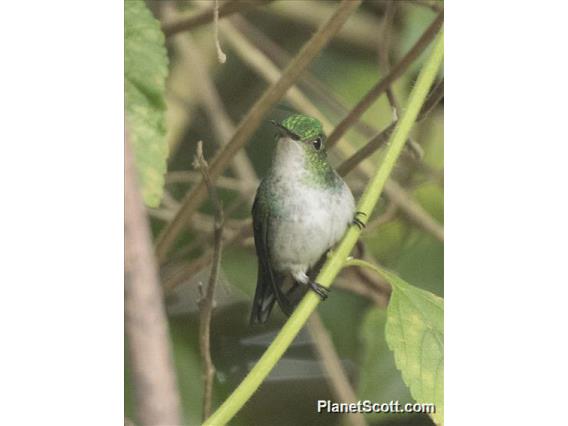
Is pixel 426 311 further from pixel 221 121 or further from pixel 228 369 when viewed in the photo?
pixel 221 121

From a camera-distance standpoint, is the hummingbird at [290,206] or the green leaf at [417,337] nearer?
the green leaf at [417,337]

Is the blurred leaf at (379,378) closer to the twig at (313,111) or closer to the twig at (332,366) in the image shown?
the twig at (332,366)

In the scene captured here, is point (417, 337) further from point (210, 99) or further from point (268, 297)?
point (210, 99)

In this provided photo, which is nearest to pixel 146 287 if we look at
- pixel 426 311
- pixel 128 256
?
pixel 128 256

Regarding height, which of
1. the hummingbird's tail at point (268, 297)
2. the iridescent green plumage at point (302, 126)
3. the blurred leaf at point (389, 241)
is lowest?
the hummingbird's tail at point (268, 297)

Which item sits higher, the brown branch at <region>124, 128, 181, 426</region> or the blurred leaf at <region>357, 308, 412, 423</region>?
the blurred leaf at <region>357, 308, 412, 423</region>

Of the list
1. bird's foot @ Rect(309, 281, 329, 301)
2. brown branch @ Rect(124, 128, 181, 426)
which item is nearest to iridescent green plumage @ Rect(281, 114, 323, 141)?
bird's foot @ Rect(309, 281, 329, 301)

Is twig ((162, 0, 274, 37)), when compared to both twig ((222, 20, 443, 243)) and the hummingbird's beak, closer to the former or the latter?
twig ((222, 20, 443, 243))

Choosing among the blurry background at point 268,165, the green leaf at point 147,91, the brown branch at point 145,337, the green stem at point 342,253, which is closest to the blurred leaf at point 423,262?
the blurry background at point 268,165
